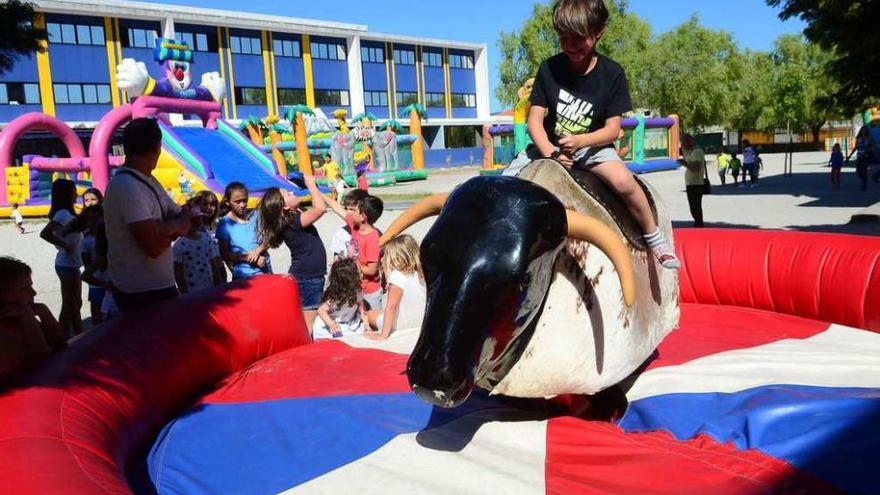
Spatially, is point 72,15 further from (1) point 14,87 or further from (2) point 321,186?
(2) point 321,186

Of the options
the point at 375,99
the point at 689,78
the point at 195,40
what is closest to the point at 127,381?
the point at 195,40

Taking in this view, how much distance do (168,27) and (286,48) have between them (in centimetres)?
808

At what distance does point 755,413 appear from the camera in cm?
320

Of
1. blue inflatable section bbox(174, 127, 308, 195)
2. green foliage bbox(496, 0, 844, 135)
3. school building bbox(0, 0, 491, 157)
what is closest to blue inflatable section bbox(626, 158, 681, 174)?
green foliage bbox(496, 0, 844, 135)

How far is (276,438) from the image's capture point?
3.40m

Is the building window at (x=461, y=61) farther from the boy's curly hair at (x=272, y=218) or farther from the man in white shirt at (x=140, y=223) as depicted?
the man in white shirt at (x=140, y=223)

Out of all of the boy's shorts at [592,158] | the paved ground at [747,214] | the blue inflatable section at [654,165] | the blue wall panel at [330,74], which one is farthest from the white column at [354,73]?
the boy's shorts at [592,158]

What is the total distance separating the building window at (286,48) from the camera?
152ft

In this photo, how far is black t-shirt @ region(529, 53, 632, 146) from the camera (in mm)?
3457

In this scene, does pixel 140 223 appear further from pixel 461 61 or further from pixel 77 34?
pixel 461 61

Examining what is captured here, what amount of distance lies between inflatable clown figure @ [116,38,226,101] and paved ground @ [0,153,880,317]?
14.9ft

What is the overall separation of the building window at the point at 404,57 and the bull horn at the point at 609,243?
50.9 metres

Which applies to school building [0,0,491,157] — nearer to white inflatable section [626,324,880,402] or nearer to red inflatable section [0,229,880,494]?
red inflatable section [0,229,880,494]

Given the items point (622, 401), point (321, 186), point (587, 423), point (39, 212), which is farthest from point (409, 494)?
point (321, 186)
